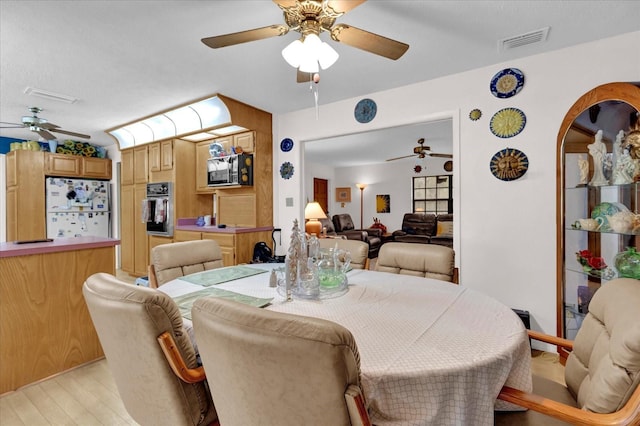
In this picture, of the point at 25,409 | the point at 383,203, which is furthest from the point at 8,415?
the point at 383,203

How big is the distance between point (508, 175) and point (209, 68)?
2757 mm

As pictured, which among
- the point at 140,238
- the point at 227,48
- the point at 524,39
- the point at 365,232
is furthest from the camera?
the point at 365,232

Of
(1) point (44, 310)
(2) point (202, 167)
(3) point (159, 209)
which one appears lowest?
(1) point (44, 310)

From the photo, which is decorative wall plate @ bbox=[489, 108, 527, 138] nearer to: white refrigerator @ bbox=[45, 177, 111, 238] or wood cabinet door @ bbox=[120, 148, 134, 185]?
wood cabinet door @ bbox=[120, 148, 134, 185]

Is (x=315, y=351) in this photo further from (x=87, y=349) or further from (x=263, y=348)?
(x=87, y=349)

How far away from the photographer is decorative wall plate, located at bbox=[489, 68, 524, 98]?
2.57 metres

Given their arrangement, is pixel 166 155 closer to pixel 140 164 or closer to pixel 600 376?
pixel 140 164

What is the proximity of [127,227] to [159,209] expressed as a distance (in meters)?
1.20

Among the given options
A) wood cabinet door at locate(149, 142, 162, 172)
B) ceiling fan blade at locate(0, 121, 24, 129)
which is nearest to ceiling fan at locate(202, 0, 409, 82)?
wood cabinet door at locate(149, 142, 162, 172)

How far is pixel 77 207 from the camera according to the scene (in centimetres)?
530

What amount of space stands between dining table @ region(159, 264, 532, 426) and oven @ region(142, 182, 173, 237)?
9.87 feet

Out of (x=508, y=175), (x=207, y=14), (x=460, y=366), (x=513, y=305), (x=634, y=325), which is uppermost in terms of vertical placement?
(x=207, y=14)

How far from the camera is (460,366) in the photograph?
0.89 meters

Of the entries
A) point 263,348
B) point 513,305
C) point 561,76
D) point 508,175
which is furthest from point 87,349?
point 561,76
